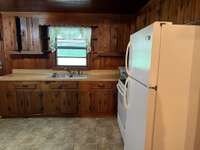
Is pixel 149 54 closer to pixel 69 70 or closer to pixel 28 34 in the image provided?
pixel 69 70

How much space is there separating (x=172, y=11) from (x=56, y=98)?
8.44 ft

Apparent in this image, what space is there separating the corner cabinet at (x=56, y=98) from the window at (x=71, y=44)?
0.69 m

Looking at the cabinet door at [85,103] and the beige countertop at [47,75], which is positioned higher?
the beige countertop at [47,75]

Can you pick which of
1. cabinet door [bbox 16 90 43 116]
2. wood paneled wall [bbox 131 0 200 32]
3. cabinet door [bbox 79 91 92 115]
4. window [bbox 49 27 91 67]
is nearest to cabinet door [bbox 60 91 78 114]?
cabinet door [bbox 79 91 92 115]

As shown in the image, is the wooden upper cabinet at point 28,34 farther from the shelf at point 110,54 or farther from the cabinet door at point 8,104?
the shelf at point 110,54

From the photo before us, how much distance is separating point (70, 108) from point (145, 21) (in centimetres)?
→ 218

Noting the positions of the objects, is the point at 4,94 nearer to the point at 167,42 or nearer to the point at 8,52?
the point at 8,52

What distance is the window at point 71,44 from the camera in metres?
3.77

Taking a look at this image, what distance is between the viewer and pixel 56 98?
11.5 ft

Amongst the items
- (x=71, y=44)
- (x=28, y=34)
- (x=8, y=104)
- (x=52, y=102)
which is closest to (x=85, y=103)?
(x=52, y=102)

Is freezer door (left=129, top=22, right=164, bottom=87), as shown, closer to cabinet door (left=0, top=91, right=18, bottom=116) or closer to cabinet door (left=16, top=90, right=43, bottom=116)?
cabinet door (left=16, top=90, right=43, bottom=116)

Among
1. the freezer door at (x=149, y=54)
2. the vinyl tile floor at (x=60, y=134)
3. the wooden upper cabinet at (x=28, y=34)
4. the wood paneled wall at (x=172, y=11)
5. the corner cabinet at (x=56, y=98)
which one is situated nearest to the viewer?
the freezer door at (x=149, y=54)

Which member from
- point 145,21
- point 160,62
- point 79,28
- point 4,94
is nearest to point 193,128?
point 160,62

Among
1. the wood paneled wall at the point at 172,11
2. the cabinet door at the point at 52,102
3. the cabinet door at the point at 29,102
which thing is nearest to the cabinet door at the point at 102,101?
the cabinet door at the point at 52,102
